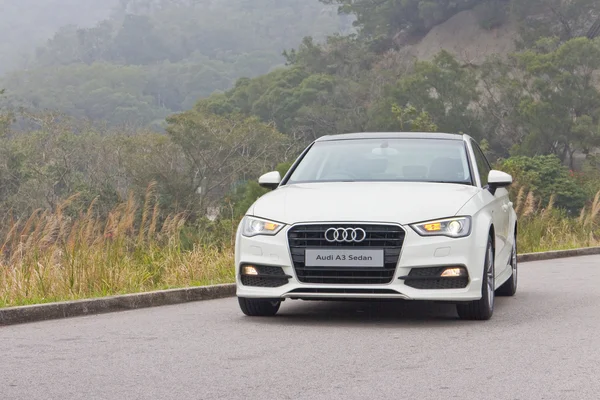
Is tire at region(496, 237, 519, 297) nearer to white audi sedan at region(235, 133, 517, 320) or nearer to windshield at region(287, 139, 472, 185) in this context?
windshield at region(287, 139, 472, 185)

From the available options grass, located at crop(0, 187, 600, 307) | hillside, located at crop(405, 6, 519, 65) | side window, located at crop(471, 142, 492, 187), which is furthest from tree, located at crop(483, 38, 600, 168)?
side window, located at crop(471, 142, 492, 187)

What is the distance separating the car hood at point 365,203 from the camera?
357 inches

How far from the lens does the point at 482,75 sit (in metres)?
84.8

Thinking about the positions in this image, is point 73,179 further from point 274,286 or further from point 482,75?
point 274,286

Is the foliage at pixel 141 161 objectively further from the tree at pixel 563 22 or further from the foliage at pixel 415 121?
the tree at pixel 563 22

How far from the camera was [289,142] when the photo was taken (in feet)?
266

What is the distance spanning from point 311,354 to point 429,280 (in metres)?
1.67

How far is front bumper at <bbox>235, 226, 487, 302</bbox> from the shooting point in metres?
8.96

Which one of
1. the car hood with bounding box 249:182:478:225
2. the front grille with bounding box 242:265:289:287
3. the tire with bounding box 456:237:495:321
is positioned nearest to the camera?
the car hood with bounding box 249:182:478:225

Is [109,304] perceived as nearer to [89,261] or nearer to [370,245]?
[89,261]

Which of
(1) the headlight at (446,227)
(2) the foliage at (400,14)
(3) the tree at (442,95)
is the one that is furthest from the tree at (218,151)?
(1) the headlight at (446,227)

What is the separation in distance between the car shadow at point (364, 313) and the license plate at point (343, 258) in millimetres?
675

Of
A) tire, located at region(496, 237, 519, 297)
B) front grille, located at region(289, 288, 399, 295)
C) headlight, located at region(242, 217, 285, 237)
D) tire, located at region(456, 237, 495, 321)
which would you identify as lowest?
tire, located at region(496, 237, 519, 297)

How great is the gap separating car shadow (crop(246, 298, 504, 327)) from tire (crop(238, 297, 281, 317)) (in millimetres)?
95
